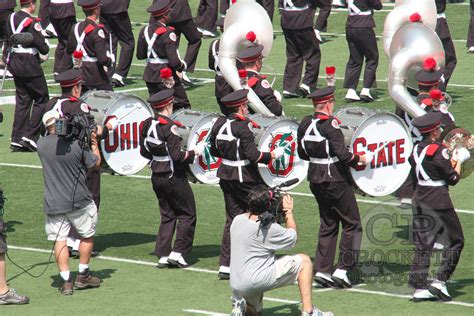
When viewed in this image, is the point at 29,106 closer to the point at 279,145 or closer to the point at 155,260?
the point at 155,260

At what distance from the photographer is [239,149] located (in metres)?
13.0

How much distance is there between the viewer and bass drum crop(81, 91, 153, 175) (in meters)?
13.9

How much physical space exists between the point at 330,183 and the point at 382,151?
2.14 ft

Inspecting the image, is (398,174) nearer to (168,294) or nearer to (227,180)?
(227,180)

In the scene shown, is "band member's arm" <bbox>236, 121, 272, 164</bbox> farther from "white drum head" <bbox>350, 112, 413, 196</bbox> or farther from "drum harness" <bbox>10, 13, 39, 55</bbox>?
"drum harness" <bbox>10, 13, 39, 55</bbox>

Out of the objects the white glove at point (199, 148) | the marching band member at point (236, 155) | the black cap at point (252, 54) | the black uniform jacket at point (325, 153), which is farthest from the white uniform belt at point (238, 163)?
the black cap at point (252, 54)

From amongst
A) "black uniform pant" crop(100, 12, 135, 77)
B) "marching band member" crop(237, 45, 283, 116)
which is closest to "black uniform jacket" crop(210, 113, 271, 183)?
"marching band member" crop(237, 45, 283, 116)

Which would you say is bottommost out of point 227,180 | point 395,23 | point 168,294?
point 168,294

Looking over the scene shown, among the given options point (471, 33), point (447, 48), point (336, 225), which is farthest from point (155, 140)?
point (471, 33)

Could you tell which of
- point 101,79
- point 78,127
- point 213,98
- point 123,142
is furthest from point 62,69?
point 78,127

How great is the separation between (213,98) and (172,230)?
7.13 metres

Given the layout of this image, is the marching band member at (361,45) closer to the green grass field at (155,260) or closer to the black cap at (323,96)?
the green grass field at (155,260)

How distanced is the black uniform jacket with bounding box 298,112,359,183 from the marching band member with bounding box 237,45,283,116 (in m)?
2.32

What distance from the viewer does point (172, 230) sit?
13734 mm
